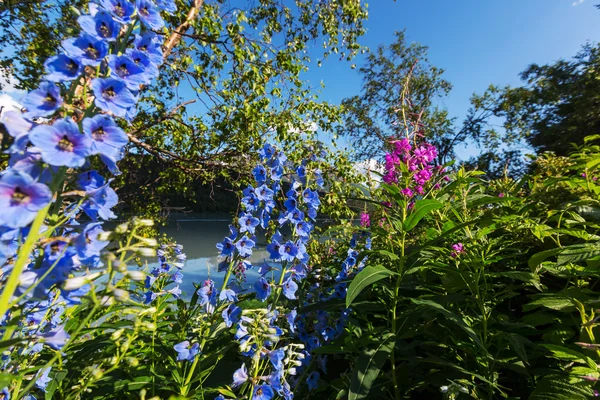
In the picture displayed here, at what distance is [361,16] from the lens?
169 inches

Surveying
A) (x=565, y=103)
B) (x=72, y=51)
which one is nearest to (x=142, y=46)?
(x=72, y=51)

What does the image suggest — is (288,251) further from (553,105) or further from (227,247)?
(553,105)

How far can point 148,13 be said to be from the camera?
67 cm

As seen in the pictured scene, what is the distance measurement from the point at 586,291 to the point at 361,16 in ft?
14.4

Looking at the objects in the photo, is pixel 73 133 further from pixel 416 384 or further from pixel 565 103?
pixel 565 103

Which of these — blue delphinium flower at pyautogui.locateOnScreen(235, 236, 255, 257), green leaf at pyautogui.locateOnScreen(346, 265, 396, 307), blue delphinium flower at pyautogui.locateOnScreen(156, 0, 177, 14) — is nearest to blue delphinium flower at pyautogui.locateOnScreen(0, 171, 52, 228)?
blue delphinium flower at pyautogui.locateOnScreen(156, 0, 177, 14)

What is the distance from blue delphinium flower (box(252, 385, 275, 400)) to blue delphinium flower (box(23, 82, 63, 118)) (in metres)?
1.02

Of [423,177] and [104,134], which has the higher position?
[423,177]

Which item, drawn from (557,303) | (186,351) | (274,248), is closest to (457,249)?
(557,303)

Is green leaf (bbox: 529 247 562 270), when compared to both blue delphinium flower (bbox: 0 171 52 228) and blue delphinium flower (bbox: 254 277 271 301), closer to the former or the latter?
blue delphinium flower (bbox: 254 277 271 301)

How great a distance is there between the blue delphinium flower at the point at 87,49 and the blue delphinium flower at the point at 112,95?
1.9 inches

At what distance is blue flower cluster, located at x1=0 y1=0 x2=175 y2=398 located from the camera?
0.50 m

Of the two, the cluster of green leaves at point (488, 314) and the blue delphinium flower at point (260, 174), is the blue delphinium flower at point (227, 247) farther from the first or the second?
the cluster of green leaves at point (488, 314)

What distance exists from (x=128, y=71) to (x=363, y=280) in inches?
35.7
